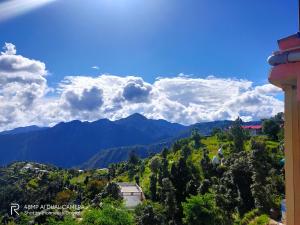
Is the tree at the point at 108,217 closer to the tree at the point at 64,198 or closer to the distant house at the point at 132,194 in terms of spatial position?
the distant house at the point at 132,194

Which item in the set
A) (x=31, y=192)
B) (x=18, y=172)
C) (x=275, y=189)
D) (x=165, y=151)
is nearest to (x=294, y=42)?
(x=275, y=189)

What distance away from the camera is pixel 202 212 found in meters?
33.5

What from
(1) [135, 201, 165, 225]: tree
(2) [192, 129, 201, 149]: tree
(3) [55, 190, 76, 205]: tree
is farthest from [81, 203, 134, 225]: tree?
(2) [192, 129, 201, 149]: tree

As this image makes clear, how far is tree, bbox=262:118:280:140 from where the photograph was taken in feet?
242

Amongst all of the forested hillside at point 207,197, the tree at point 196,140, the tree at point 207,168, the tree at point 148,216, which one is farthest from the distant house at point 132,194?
the tree at point 196,140

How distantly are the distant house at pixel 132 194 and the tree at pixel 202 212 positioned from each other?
2186 centimetres

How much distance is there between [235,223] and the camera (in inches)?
1366

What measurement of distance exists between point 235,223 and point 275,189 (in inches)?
182

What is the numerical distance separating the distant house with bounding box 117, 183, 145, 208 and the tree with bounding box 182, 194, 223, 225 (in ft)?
71.7

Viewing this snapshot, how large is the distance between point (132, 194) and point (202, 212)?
32594 mm

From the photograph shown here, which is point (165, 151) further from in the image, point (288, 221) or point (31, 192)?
point (288, 221)

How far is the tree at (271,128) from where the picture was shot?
73.8 meters

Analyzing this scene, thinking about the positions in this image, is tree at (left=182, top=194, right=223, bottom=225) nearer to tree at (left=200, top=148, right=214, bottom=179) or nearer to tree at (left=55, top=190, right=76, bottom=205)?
tree at (left=200, top=148, right=214, bottom=179)

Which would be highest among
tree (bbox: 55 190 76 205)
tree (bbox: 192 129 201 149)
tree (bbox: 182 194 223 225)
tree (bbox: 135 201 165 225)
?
tree (bbox: 192 129 201 149)
